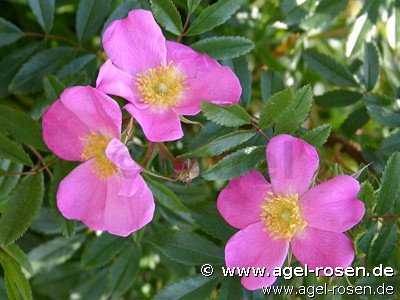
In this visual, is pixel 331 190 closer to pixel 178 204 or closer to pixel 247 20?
pixel 178 204

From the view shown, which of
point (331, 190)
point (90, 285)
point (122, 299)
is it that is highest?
point (331, 190)

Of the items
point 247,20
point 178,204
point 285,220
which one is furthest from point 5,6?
point 285,220

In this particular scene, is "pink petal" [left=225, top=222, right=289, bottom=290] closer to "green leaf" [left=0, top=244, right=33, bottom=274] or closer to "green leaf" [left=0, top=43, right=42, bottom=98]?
"green leaf" [left=0, top=244, right=33, bottom=274]

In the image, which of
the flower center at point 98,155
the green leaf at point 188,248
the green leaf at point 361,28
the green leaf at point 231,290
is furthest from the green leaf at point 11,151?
the green leaf at point 361,28

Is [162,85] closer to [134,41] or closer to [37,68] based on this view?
[134,41]

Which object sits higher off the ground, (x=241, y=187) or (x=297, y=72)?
(x=241, y=187)

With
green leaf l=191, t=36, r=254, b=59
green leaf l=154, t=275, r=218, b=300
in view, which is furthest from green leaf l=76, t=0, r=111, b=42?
green leaf l=154, t=275, r=218, b=300
